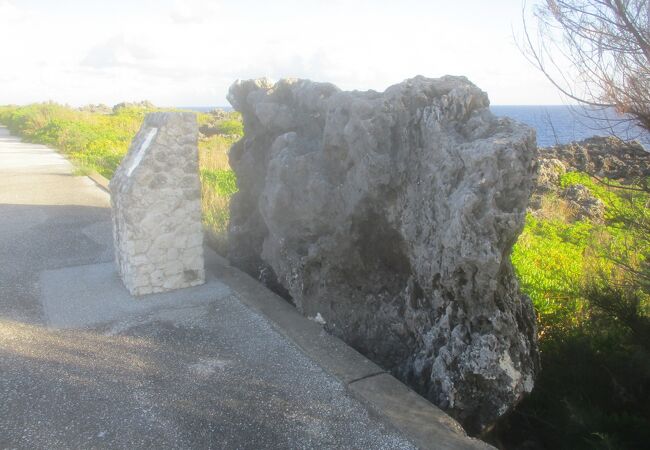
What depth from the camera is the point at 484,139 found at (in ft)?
12.6

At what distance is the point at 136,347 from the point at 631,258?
4726 millimetres

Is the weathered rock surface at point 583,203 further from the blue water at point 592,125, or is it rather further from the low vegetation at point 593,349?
the blue water at point 592,125

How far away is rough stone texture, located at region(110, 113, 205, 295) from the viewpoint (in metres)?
5.58

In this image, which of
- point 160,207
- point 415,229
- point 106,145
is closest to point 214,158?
point 106,145

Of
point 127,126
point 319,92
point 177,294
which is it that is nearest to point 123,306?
point 177,294

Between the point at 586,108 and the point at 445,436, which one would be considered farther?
the point at 586,108

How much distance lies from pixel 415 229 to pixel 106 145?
51.9 feet

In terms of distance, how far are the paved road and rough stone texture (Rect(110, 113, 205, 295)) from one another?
0.30 metres

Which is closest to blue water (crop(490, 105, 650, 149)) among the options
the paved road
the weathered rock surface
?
the paved road

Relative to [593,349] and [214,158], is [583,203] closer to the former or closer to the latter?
[593,349]

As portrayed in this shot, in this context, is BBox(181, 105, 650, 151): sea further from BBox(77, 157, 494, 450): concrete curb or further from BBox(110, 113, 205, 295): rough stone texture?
BBox(110, 113, 205, 295): rough stone texture

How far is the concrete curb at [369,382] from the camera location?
3555mm

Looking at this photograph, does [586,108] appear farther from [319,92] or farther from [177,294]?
[177,294]

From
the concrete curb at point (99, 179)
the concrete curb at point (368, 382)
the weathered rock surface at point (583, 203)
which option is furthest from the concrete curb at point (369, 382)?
the concrete curb at point (99, 179)
